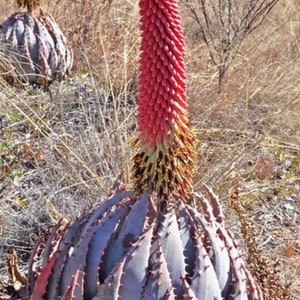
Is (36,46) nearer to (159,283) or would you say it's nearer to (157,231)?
(157,231)

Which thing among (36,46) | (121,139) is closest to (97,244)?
(121,139)

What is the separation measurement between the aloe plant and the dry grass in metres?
0.14

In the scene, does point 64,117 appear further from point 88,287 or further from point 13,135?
point 88,287

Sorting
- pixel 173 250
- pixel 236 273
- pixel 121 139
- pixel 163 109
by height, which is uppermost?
pixel 163 109

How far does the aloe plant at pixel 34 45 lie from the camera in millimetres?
5035

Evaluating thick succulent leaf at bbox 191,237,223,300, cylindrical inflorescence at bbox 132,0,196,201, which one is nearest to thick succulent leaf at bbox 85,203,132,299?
cylindrical inflorescence at bbox 132,0,196,201

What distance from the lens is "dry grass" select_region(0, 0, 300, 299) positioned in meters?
3.67

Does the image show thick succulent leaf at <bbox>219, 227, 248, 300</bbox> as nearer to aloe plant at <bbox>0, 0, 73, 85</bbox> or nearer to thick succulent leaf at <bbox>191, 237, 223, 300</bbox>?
thick succulent leaf at <bbox>191, 237, 223, 300</bbox>

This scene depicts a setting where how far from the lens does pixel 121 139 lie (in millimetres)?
3754

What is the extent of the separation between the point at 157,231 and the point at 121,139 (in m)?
1.88

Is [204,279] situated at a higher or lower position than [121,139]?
higher

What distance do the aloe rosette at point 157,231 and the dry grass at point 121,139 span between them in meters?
1.41

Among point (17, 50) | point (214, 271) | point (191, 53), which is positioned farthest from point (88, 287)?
point (191, 53)

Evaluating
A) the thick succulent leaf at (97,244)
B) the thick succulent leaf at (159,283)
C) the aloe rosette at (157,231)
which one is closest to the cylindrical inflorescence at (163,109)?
the aloe rosette at (157,231)
